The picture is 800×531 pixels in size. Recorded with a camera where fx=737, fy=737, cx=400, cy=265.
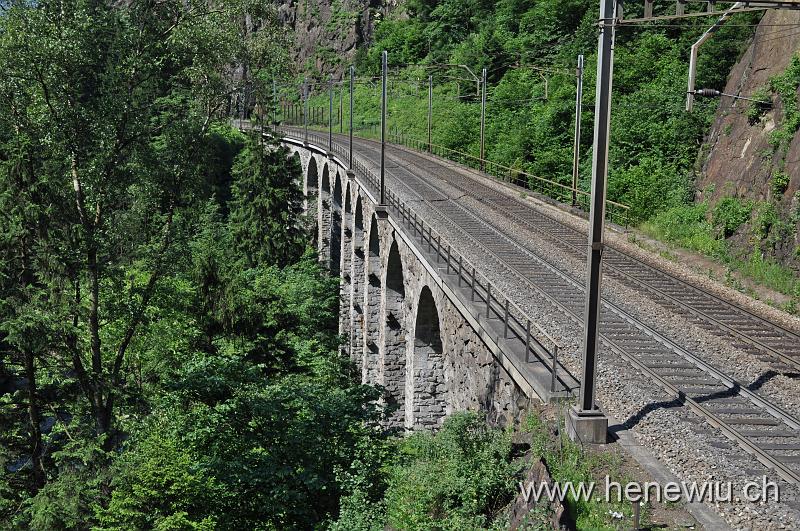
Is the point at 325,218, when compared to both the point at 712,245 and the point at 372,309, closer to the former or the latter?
the point at 372,309

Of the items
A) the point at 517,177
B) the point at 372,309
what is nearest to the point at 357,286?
the point at 372,309

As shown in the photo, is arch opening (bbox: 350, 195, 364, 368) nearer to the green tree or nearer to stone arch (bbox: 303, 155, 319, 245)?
the green tree

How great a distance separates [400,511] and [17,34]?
→ 40.6 ft

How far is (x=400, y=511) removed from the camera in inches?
350

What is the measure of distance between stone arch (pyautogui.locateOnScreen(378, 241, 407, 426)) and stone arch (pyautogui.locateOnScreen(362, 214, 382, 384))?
4.15 meters

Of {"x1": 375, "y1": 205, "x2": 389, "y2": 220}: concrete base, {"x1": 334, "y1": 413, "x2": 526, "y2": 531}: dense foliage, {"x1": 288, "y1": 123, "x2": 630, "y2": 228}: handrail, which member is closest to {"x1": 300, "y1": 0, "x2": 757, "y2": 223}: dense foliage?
{"x1": 288, "y1": 123, "x2": 630, "y2": 228}: handrail

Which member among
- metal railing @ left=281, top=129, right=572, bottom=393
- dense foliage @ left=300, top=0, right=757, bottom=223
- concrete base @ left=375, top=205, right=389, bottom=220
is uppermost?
dense foliage @ left=300, top=0, right=757, bottom=223

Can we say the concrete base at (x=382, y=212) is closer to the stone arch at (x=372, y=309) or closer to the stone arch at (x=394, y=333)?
the stone arch at (x=394, y=333)

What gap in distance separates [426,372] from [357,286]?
1473 cm

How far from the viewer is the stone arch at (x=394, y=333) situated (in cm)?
2584

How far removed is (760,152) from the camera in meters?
22.3

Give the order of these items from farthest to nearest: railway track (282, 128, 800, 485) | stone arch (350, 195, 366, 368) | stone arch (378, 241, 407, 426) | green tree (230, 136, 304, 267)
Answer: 1. green tree (230, 136, 304, 267)
2. stone arch (350, 195, 366, 368)
3. stone arch (378, 241, 407, 426)
4. railway track (282, 128, 800, 485)

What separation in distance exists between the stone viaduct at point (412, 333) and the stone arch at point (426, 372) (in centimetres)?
3

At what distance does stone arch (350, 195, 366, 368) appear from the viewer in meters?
34.1
